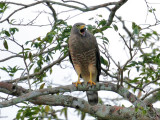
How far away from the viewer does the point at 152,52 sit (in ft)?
17.8

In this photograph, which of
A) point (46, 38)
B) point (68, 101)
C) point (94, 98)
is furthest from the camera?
point (94, 98)

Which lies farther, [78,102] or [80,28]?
[80,28]

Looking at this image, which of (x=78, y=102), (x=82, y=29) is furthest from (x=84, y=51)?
(x=78, y=102)

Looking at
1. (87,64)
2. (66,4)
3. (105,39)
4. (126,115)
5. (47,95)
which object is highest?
(66,4)

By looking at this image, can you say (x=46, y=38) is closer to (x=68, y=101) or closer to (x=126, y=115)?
(x=68, y=101)

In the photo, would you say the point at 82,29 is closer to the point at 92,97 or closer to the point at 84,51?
the point at 84,51

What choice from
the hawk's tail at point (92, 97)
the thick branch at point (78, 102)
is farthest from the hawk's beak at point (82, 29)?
the thick branch at point (78, 102)

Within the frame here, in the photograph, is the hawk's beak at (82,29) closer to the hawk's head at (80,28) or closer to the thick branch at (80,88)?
the hawk's head at (80,28)

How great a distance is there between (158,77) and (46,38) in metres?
1.72

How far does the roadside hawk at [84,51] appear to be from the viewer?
4977 mm

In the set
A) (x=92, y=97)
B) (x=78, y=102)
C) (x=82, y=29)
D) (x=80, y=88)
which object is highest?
(x=82, y=29)

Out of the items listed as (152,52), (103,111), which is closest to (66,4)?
(103,111)

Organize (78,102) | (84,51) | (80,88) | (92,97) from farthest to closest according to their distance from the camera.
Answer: (92,97)
(84,51)
(80,88)
(78,102)

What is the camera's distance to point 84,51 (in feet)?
16.4
